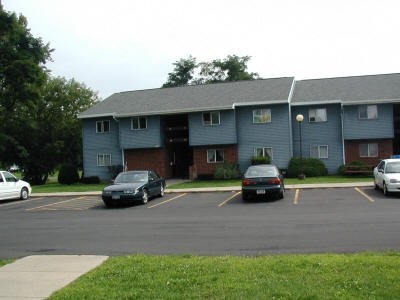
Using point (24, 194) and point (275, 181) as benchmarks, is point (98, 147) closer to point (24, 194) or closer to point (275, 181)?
point (24, 194)

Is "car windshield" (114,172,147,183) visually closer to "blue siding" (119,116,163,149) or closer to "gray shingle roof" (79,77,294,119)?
"gray shingle roof" (79,77,294,119)

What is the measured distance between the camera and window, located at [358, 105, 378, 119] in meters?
29.0

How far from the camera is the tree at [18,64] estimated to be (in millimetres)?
35906

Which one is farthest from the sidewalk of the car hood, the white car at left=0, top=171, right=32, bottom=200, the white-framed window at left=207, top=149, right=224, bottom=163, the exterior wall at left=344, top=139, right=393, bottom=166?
the exterior wall at left=344, top=139, right=393, bottom=166

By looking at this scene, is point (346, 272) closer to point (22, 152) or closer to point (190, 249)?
point (190, 249)

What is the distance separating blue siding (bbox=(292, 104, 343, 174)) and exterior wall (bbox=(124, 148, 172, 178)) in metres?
9.94

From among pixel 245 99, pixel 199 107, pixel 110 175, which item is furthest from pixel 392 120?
pixel 110 175

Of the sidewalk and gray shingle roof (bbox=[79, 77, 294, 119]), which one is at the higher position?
gray shingle roof (bbox=[79, 77, 294, 119])

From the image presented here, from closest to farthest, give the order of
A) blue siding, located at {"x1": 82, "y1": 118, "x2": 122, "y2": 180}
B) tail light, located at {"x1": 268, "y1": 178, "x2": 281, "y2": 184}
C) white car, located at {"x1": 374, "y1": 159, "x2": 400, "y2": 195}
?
1. white car, located at {"x1": 374, "y1": 159, "x2": 400, "y2": 195}
2. tail light, located at {"x1": 268, "y1": 178, "x2": 281, "y2": 184}
3. blue siding, located at {"x1": 82, "y1": 118, "x2": 122, "y2": 180}

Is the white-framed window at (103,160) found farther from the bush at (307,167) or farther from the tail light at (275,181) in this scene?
the tail light at (275,181)

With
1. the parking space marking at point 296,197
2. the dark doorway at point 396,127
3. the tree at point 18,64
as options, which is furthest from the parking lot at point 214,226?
the tree at point 18,64

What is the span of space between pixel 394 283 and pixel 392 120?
26.0m

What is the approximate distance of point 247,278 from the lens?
5750 mm

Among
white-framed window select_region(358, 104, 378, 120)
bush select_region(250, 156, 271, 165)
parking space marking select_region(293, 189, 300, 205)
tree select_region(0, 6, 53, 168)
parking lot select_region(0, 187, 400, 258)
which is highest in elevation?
tree select_region(0, 6, 53, 168)
